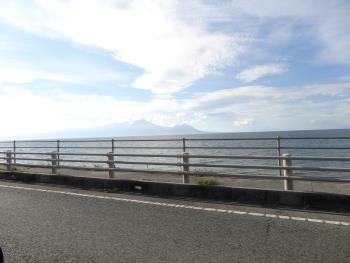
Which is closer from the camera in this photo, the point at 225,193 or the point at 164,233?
the point at 164,233

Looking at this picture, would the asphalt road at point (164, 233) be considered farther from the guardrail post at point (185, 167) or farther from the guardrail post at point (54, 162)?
the guardrail post at point (54, 162)

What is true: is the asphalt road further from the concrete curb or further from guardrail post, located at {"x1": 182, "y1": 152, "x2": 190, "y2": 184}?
guardrail post, located at {"x1": 182, "y1": 152, "x2": 190, "y2": 184}

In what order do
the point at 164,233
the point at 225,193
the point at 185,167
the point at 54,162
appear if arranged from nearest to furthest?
the point at 164,233, the point at 225,193, the point at 185,167, the point at 54,162

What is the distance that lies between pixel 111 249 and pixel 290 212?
365cm

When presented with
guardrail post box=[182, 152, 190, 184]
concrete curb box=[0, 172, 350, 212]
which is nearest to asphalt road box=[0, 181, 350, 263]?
concrete curb box=[0, 172, 350, 212]

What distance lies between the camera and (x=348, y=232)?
5.81 metres

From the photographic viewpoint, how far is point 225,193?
8703 millimetres

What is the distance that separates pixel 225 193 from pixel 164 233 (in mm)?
3056

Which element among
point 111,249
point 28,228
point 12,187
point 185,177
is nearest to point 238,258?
point 111,249

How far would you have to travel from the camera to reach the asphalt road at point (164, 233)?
16.3 feet

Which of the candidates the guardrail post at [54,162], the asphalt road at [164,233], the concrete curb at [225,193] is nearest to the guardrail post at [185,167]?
the concrete curb at [225,193]

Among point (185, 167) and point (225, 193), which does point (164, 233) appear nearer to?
point (225, 193)

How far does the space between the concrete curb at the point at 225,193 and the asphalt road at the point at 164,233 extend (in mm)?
646

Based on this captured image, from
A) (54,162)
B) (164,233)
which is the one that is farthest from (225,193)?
(54,162)
